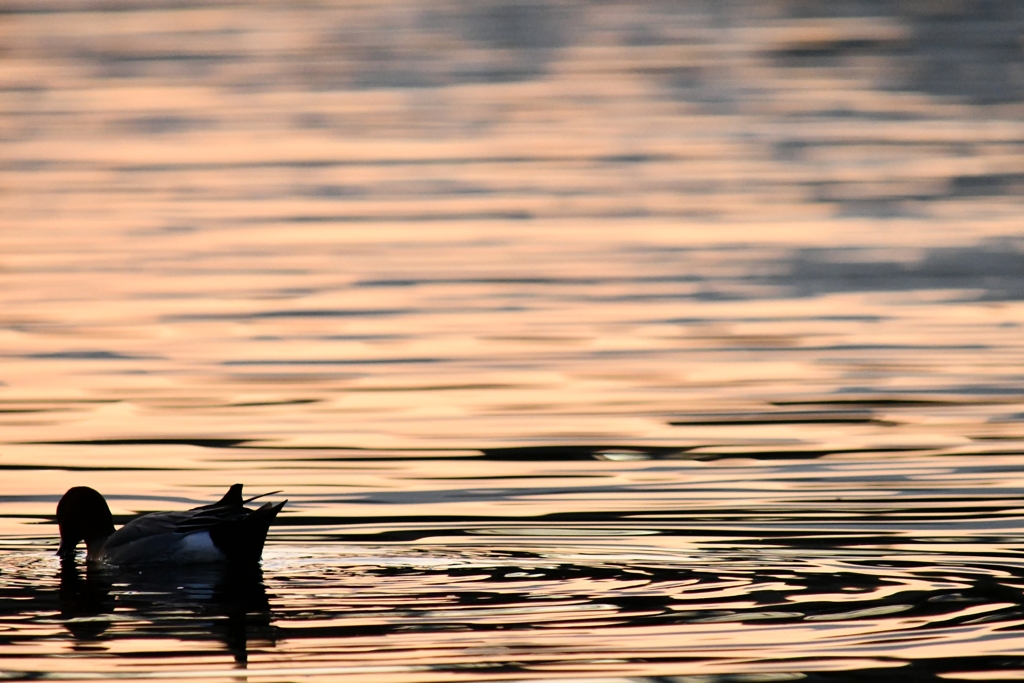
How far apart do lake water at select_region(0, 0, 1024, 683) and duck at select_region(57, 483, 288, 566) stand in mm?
111

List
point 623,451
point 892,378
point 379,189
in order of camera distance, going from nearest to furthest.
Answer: point 623,451, point 892,378, point 379,189

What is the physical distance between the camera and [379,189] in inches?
786

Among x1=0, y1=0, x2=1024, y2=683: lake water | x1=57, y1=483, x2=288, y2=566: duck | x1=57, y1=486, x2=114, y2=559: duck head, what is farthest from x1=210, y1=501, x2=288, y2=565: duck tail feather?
x1=57, y1=486, x2=114, y2=559: duck head

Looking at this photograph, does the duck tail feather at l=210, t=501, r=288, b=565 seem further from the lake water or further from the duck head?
the duck head

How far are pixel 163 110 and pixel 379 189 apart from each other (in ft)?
20.7

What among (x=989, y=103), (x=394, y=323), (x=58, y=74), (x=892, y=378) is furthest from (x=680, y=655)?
(x=58, y=74)

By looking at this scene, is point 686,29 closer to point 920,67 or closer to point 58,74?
point 920,67

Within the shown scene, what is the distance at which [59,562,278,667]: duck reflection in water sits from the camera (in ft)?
27.8

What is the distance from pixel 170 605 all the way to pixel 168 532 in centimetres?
53

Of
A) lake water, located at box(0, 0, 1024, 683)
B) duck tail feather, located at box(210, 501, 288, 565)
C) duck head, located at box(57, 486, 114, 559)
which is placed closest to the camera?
lake water, located at box(0, 0, 1024, 683)

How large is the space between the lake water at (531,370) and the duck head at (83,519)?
0.46ft

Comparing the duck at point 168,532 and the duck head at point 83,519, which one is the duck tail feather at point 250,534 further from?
the duck head at point 83,519

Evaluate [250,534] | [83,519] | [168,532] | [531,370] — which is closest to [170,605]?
[250,534]

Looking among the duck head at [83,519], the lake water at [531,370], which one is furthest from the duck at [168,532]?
the lake water at [531,370]
